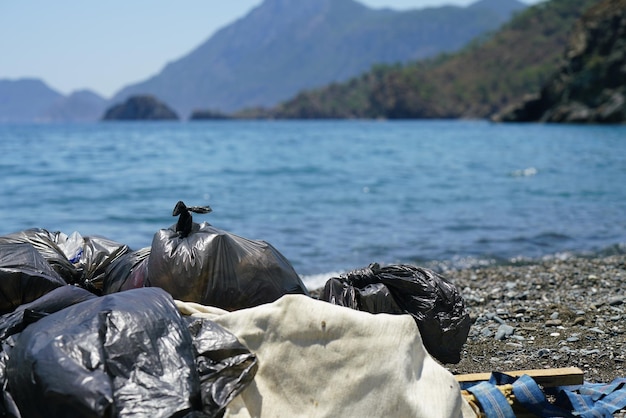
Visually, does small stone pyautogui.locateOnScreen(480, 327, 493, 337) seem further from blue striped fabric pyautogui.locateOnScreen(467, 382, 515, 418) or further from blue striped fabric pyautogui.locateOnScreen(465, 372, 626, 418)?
blue striped fabric pyautogui.locateOnScreen(467, 382, 515, 418)

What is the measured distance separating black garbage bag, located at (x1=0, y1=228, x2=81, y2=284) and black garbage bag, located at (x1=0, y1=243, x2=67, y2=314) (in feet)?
1.14

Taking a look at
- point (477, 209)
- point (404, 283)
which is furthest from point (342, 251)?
point (404, 283)

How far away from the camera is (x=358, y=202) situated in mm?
15734

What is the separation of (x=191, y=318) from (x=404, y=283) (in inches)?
48.9

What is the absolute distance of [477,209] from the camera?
46.3 ft

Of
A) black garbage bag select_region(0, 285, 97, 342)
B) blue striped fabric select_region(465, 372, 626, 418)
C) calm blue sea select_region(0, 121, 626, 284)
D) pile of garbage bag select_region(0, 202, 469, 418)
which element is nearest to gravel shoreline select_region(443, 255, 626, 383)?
blue striped fabric select_region(465, 372, 626, 418)

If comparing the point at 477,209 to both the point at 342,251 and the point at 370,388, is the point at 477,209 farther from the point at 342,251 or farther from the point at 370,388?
the point at 370,388

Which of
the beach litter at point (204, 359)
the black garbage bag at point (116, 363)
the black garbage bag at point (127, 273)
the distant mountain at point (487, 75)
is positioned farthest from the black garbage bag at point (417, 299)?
the distant mountain at point (487, 75)

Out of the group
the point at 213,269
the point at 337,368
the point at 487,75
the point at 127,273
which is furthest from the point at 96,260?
the point at 487,75

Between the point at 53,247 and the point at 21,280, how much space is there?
87cm

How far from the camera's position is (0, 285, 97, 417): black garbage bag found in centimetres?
259

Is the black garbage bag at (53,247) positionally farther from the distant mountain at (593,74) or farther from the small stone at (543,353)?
the distant mountain at (593,74)

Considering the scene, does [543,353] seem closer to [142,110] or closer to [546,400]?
[546,400]

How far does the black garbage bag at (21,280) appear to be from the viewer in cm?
331
